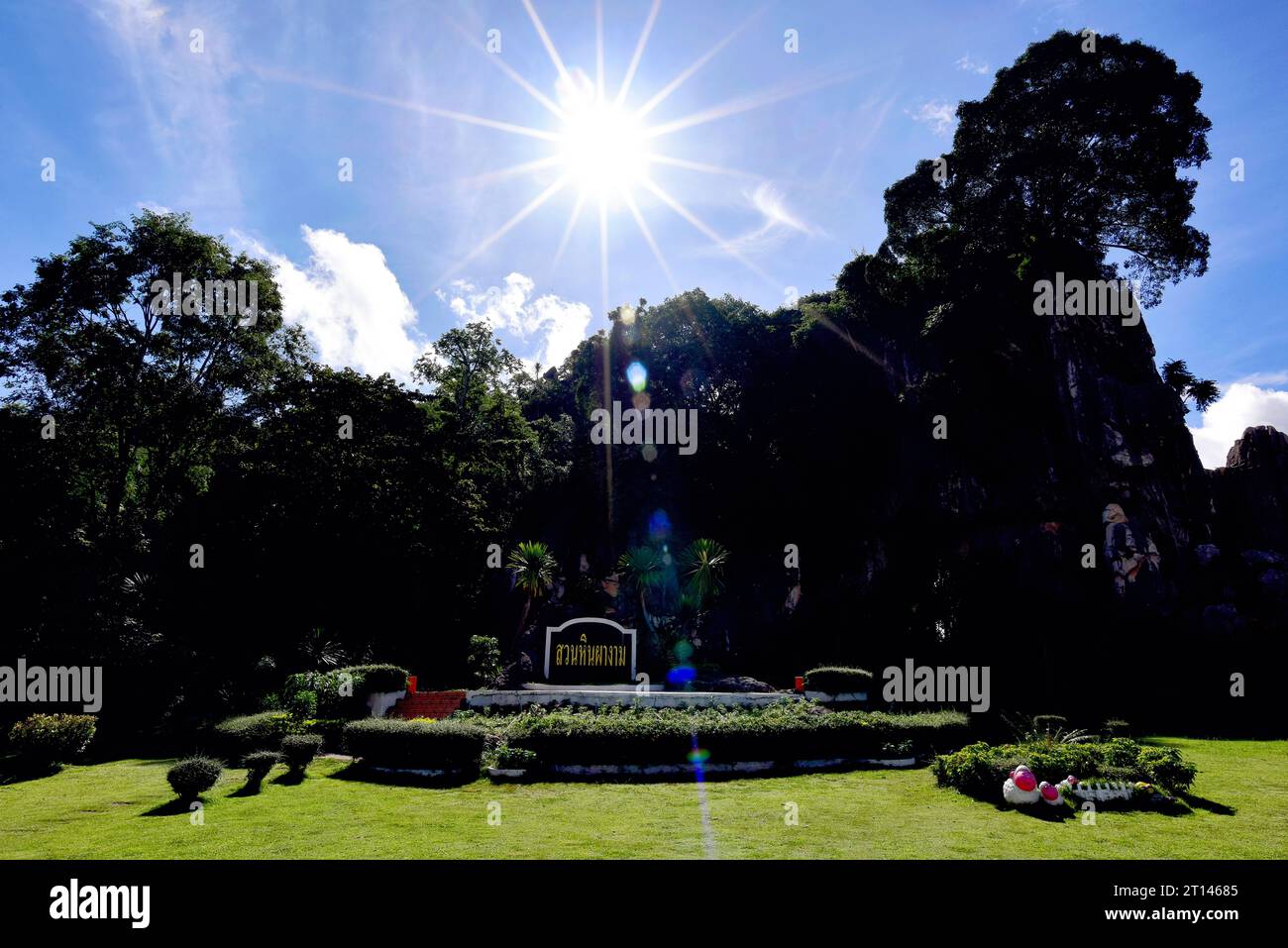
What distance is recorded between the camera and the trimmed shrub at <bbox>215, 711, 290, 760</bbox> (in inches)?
580

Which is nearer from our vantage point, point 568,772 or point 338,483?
point 568,772

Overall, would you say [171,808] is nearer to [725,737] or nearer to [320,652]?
[725,737]

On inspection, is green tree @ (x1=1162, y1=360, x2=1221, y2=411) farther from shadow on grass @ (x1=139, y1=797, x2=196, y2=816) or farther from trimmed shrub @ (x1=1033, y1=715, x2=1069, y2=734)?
shadow on grass @ (x1=139, y1=797, x2=196, y2=816)

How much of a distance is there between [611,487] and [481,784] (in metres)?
30.4

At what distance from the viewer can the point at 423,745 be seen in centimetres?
1359

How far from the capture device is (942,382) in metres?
34.7

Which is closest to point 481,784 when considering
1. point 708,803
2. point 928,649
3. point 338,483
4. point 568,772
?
point 568,772

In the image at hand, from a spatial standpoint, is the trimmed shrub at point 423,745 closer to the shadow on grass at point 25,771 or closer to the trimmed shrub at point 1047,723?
the shadow on grass at point 25,771

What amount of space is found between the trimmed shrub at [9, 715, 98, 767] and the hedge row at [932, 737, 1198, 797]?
19.2 m

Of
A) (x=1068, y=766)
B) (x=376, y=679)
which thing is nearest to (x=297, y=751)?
(x=376, y=679)

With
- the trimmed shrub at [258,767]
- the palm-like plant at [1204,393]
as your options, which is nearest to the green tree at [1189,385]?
the palm-like plant at [1204,393]

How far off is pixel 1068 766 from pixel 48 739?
21.0 metres

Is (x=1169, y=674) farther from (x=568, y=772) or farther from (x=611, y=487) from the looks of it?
(x=611, y=487)

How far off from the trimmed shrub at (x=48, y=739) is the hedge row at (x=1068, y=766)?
62.9 ft
